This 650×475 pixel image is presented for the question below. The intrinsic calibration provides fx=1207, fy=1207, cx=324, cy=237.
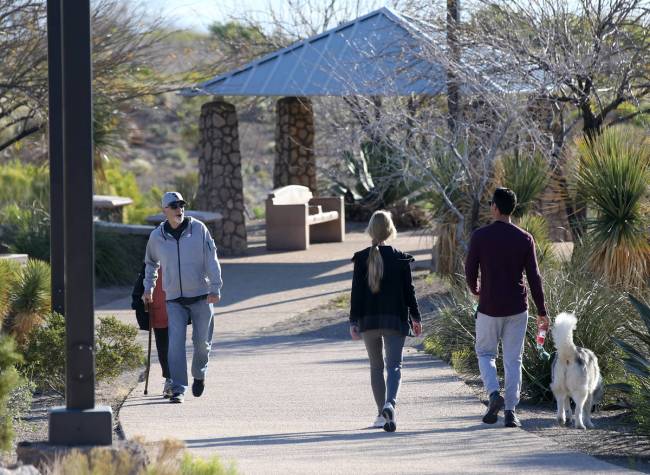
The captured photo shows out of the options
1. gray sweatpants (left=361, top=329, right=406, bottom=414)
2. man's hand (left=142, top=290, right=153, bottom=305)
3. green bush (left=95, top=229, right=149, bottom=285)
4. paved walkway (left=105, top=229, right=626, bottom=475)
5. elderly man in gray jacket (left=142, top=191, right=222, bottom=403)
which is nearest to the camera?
paved walkway (left=105, top=229, right=626, bottom=475)

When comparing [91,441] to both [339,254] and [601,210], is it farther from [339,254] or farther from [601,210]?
[339,254]

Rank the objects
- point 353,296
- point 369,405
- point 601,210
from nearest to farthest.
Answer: point 353,296
point 369,405
point 601,210

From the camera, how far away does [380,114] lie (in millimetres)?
15625

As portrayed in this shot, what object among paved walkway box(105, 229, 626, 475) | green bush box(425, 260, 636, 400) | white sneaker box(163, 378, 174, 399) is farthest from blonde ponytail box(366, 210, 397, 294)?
white sneaker box(163, 378, 174, 399)

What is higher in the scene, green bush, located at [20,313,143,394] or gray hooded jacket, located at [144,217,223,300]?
gray hooded jacket, located at [144,217,223,300]

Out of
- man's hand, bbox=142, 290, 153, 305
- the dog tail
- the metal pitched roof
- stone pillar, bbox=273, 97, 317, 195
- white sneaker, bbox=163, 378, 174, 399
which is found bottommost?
white sneaker, bbox=163, 378, 174, 399

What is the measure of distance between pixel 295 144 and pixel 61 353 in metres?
17.2

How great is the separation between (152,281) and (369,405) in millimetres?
2042

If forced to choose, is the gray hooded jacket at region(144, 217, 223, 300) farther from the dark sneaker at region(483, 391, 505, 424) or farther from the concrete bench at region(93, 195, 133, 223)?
the concrete bench at region(93, 195, 133, 223)

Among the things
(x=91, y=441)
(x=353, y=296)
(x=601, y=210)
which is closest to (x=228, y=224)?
(x=601, y=210)

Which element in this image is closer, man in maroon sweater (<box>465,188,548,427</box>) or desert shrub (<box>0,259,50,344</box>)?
man in maroon sweater (<box>465,188,548,427</box>)

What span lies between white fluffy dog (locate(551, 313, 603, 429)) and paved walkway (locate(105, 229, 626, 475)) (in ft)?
1.84

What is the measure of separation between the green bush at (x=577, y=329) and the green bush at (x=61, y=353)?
3.09 metres

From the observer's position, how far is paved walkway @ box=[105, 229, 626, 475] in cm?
713
